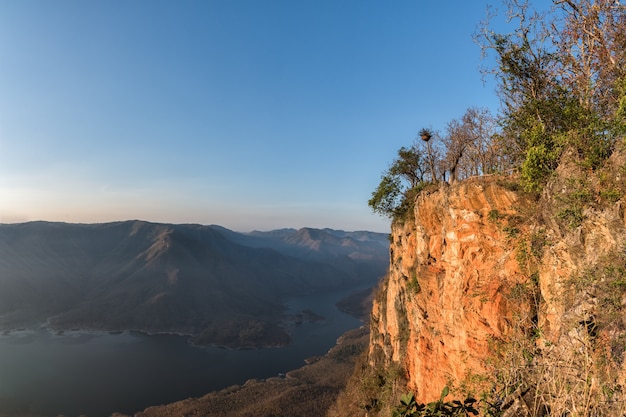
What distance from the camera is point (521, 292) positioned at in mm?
A: 15492

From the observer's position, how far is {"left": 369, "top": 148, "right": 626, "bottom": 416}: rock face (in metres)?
7.13

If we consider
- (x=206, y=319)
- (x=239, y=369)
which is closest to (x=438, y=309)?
(x=239, y=369)

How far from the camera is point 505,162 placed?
2750cm

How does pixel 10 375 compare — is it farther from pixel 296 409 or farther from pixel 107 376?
pixel 296 409

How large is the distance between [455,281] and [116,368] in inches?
5653

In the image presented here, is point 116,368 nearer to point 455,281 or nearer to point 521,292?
point 455,281

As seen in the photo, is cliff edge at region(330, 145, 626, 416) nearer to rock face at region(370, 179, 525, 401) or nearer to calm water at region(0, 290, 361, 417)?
rock face at region(370, 179, 525, 401)

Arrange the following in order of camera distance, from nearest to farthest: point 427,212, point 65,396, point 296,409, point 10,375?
point 427,212 < point 296,409 < point 65,396 < point 10,375

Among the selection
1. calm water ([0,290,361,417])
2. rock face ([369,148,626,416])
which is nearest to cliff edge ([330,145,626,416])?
rock face ([369,148,626,416])

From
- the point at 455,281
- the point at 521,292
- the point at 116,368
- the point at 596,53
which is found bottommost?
the point at 116,368

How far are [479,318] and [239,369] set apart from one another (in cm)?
12849

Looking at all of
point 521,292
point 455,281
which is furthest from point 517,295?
point 455,281

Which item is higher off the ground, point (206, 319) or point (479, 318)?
point (479, 318)

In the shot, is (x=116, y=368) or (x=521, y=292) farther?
(x=116, y=368)
